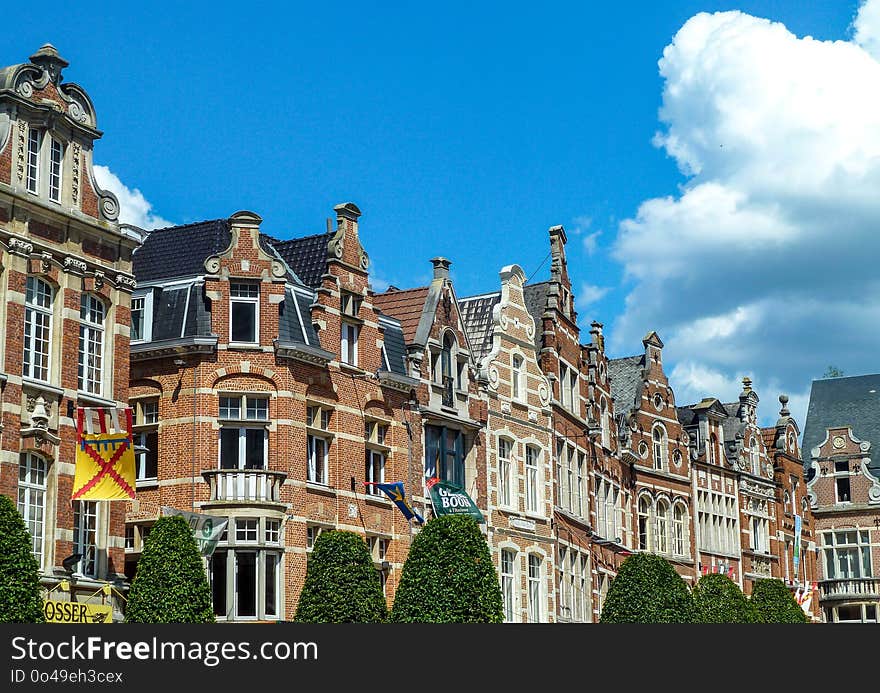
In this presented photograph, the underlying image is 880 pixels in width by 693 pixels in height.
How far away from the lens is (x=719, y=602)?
179 ft

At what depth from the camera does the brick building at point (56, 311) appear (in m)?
33.9

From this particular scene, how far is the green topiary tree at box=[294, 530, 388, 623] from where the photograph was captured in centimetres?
3769

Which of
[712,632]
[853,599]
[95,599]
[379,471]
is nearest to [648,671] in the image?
[712,632]

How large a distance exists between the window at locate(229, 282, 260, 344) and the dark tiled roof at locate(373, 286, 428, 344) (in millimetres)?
7470

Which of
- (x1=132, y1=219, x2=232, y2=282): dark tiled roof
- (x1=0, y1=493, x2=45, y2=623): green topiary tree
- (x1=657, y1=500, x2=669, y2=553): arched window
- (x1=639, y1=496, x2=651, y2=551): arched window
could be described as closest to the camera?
(x1=0, y1=493, x2=45, y2=623): green topiary tree

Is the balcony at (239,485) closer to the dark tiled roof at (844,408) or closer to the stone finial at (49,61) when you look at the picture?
the stone finial at (49,61)

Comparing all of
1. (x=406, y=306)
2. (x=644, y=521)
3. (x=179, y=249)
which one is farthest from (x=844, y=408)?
(x=179, y=249)

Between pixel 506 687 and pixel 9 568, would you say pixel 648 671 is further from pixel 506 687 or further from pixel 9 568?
pixel 9 568

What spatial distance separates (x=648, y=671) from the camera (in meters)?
24.6

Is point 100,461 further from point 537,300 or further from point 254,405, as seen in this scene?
point 537,300

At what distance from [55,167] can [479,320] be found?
65.4 ft

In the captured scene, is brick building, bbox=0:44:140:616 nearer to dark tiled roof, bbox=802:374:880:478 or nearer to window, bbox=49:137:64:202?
window, bbox=49:137:64:202

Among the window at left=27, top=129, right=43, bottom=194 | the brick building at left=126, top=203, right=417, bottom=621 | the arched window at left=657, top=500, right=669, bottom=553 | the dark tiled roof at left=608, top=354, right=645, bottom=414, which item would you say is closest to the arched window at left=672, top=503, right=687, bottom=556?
the arched window at left=657, top=500, right=669, bottom=553

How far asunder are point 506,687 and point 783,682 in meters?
4.68
